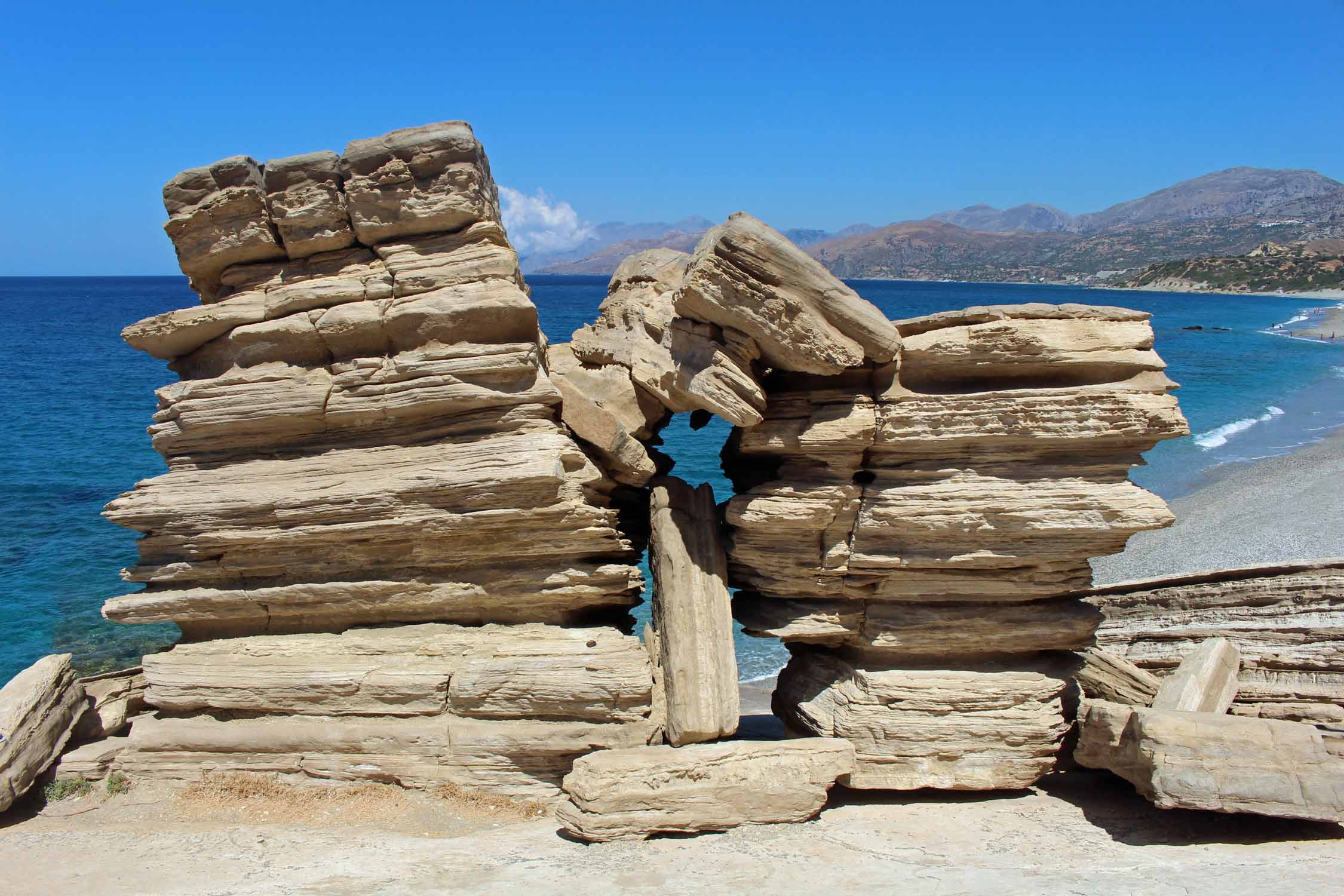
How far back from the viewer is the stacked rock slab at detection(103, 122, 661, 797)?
8.60m

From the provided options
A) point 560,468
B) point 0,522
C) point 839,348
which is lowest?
point 0,522

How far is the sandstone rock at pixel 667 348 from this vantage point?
8.52 metres

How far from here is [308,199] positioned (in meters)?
9.29

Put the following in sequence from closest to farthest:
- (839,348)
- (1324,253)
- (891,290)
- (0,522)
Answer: (839,348), (0,522), (1324,253), (891,290)

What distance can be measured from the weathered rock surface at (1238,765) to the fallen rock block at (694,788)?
258 centimetres

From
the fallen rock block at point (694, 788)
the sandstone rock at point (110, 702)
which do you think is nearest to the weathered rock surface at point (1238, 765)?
the fallen rock block at point (694, 788)

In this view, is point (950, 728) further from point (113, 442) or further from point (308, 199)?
point (113, 442)

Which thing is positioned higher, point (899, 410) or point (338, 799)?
point (899, 410)

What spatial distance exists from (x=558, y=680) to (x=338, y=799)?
92.2 inches

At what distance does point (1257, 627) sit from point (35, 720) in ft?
40.3

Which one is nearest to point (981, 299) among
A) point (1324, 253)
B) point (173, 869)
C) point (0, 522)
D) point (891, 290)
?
point (891, 290)

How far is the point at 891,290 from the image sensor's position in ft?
548

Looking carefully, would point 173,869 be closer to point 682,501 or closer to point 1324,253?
point 682,501

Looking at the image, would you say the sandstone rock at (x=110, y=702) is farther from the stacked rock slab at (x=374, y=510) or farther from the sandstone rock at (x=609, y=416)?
the sandstone rock at (x=609, y=416)
